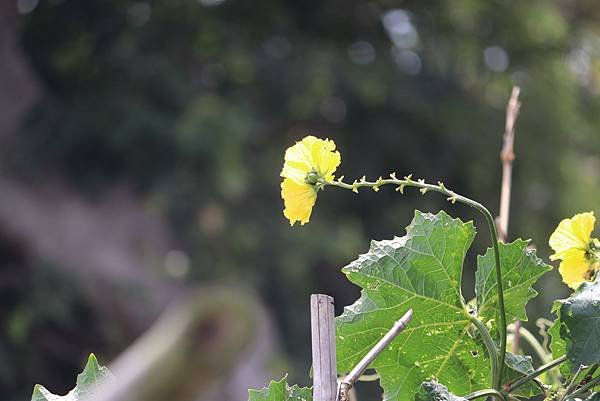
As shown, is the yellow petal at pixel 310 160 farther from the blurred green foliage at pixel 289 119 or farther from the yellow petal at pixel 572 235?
the blurred green foliage at pixel 289 119

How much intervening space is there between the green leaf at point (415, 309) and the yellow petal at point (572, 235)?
2.1 inches

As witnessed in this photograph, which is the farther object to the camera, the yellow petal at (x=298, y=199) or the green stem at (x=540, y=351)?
the green stem at (x=540, y=351)

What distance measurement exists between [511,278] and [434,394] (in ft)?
0.27

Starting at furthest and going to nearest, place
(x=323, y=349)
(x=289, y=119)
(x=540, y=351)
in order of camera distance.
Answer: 1. (x=289, y=119)
2. (x=540, y=351)
3. (x=323, y=349)

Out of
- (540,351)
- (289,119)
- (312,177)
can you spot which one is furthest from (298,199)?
(289,119)

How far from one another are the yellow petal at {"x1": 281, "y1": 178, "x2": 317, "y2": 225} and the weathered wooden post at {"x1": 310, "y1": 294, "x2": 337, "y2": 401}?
0.25 ft

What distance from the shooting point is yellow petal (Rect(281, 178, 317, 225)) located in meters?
0.53

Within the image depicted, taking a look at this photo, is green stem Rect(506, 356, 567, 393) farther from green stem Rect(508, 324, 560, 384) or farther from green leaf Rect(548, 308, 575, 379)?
green stem Rect(508, 324, 560, 384)

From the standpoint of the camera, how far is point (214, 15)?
3.78 m

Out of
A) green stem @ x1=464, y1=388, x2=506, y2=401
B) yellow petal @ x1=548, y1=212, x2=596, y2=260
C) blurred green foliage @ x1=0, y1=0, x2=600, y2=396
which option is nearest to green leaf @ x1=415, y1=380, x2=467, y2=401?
green stem @ x1=464, y1=388, x2=506, y2=401

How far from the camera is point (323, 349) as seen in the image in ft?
1.50

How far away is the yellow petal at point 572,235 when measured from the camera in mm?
541

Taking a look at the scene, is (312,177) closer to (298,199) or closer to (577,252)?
(298,199)

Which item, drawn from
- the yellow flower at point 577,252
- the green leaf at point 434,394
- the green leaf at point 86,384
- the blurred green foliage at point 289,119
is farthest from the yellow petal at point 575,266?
the blurred green foliage at point 289,119
